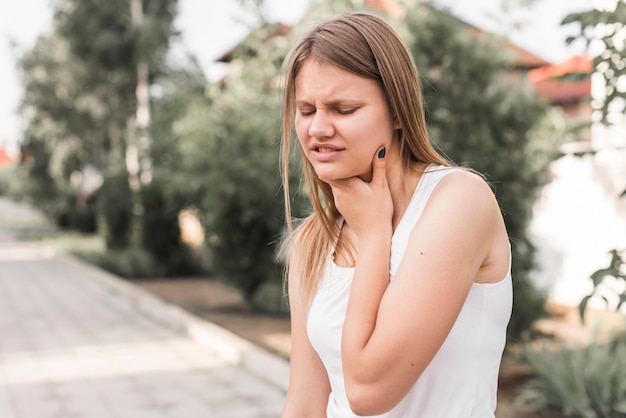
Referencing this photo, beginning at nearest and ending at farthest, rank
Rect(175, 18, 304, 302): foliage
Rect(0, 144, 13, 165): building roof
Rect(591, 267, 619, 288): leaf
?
Rect(591, 267, 619, 288): leaf, Rect(175, 18, 304, 302): foliage, Rect(0, 144, 13, 165): building roof

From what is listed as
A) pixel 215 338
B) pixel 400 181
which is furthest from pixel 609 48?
pixel 215 338

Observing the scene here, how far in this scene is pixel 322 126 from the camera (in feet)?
4.75

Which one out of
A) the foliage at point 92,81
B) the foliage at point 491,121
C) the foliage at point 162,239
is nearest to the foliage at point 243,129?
the foliage at point 491,121

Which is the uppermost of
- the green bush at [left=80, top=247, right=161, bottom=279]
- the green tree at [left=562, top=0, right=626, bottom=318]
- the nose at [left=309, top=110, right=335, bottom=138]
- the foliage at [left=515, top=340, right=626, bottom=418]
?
the green tree at [left=562, top=0, right=626, bottom=318]

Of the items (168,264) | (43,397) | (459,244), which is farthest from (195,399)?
(168,264)

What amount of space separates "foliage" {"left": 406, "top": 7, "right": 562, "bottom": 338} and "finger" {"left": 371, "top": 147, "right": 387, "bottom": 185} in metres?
5.35

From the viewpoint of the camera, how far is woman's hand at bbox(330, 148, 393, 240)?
4.84ft

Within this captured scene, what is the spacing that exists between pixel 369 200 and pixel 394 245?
99 mm

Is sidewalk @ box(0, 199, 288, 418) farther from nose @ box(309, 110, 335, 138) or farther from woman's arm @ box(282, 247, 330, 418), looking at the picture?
nose @ box(309, 110, 335, 138)

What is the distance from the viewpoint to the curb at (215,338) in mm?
6863

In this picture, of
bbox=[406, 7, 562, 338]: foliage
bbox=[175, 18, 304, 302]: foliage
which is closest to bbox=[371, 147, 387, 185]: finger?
bbox=[406, 7, 562, 338]: foliage

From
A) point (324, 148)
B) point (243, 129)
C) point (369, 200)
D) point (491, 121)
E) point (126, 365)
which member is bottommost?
point (126, 365)

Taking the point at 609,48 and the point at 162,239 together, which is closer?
the point at 609,48

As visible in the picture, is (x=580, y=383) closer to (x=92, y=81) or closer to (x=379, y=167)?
(x=379, y=167)
